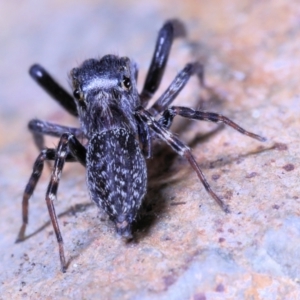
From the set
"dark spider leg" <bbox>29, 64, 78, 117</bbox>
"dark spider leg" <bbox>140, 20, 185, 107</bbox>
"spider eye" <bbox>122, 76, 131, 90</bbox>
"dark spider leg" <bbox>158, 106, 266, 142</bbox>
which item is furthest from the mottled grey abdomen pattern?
"dark spider leg" <bbox>29, 64, 78, 117</bbox>

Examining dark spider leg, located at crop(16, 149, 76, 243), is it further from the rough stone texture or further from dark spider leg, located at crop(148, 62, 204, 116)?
dark spider leg, located at crop(148, 62, 204, 116)

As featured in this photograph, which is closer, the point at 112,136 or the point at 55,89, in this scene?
the point at 112,136

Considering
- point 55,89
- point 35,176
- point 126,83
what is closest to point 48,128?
point 55,89

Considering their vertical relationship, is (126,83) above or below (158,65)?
above

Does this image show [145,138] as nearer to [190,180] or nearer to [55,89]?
[190,180]

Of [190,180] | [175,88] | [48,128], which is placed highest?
[48,128]

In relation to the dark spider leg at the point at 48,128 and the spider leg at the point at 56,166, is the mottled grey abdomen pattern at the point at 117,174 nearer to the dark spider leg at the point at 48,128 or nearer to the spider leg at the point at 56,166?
the spider leg at the point at 56,166

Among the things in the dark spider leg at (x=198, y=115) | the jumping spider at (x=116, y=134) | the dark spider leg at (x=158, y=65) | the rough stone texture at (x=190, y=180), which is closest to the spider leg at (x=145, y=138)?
the jumping spider at (x=116, y=134)

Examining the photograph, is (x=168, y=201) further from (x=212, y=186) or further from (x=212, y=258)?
(x=212, y=258)

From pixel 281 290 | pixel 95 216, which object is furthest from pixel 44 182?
pixel 281 290
